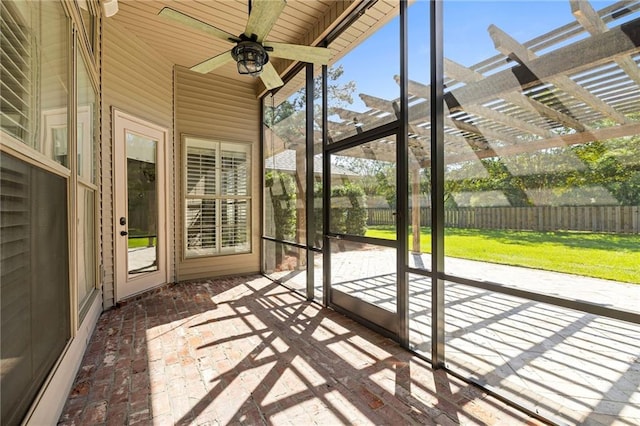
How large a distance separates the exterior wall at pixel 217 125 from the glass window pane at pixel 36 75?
2.96m

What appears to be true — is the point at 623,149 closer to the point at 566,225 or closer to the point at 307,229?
the point at 566,225

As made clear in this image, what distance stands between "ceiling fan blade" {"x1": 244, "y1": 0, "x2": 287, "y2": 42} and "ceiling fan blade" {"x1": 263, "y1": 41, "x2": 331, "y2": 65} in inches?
5.4

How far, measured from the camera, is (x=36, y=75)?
1.64 metres

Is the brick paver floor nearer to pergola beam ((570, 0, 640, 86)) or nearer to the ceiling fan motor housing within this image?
pergola beam ((570, 0, 640, 86))

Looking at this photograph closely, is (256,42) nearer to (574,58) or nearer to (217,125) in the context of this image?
(574,58)

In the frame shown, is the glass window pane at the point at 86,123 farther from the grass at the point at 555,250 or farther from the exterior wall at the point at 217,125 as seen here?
the grass at the point at 555,250

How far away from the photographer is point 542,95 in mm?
1870

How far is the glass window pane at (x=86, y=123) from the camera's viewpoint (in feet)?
8.93

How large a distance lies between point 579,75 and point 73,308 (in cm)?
375

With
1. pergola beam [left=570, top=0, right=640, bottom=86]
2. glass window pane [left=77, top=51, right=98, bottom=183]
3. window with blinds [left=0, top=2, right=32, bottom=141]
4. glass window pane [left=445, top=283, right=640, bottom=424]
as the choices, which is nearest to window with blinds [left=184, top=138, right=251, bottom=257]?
glass window pane [left=77, top=51, right=98, bottom=183]

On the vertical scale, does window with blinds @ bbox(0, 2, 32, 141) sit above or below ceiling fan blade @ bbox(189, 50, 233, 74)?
below

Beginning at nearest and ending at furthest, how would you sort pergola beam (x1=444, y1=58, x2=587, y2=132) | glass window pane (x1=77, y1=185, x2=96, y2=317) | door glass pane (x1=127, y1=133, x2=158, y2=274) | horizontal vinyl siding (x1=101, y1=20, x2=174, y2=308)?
pergola beam (x1=444, y1=58, x2=587, y2=132) → glass window pane (x1=77, y1=185, x2=96, y2=317) → horizontal vinyl siding (x1=101, y1=20, x2=174, y2=308) → door glass pane (x1=127, y1=133, x2=158, y2=274)

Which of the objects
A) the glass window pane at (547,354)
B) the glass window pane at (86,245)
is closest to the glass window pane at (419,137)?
the glass window pane at (547,354)

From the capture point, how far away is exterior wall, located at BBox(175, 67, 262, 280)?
5109 mm
